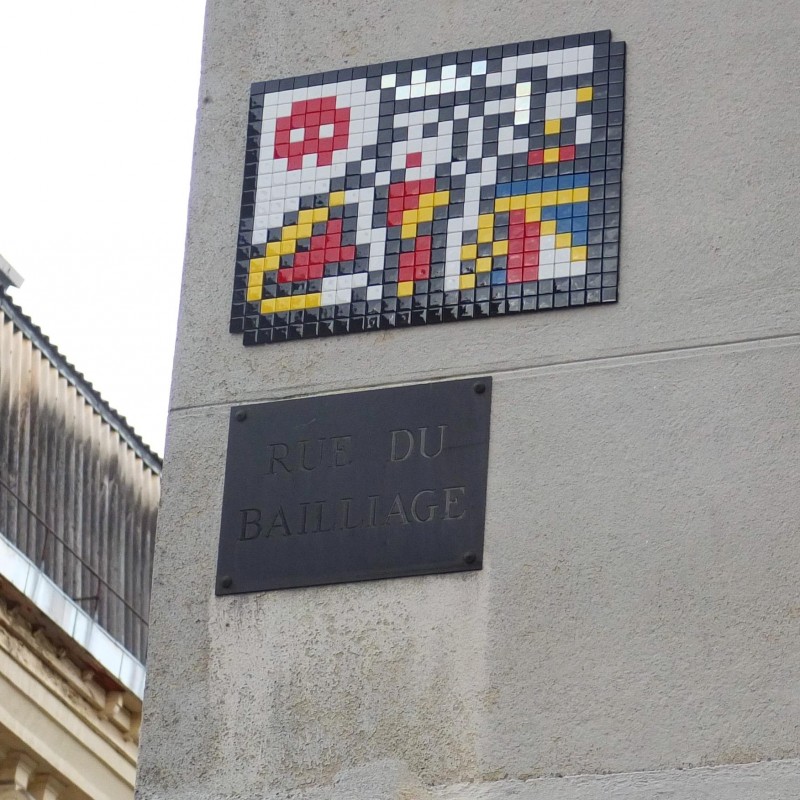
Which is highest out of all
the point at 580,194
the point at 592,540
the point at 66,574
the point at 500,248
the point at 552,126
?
the point at 66,574

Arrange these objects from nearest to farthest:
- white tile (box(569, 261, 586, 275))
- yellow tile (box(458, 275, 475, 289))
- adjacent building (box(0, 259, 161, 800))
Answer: white tile (box(569, 261, 586, 275)) → yellow tile (box(458, 275, 475, 289)) → adjacent building (box(0, 259, 161, 800))

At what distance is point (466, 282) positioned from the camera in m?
5.86

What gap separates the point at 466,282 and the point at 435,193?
1.15 feet

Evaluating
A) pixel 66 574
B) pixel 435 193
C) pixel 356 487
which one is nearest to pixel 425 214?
pixel 435 193

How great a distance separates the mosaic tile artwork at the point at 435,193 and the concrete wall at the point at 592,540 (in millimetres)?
85

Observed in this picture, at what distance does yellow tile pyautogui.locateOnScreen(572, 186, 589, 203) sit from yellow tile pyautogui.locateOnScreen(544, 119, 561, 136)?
0.24 metres

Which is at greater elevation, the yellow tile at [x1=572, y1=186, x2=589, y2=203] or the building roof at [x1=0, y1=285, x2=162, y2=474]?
the building roof at [x1=0, y1=285, x2=162, y2=474]

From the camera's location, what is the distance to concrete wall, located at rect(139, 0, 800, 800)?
16.7 ft

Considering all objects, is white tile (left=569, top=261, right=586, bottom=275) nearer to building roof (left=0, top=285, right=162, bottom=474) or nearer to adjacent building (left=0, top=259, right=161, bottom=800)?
adjacent building (left=0, top=259, right=161, bottom=800)

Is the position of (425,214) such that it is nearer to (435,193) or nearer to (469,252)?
(435,193)

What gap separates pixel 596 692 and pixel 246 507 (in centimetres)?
124

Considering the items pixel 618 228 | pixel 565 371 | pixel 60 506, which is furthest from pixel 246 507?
pixel 60 506

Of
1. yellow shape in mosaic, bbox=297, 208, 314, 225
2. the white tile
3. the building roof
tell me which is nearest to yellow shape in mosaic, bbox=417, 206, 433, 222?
yellow shape in mosaic, bbox=297, 208, 314, 225

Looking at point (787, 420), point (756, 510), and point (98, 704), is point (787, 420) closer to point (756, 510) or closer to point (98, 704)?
point (756, 510)
